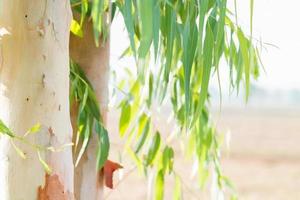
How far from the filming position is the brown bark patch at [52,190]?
4.35 ft

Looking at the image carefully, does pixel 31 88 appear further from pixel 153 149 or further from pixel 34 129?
pixel 153 149

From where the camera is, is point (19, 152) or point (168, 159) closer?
point (19, 152)

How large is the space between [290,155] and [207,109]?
13384 mm

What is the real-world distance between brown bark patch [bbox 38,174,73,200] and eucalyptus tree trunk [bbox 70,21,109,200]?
213mm

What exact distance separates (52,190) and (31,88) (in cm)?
17

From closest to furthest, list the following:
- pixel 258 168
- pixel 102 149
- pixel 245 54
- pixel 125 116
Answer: pixel 245 54 → pixel 102 149 → pixel 125 116 → pixel 258 168

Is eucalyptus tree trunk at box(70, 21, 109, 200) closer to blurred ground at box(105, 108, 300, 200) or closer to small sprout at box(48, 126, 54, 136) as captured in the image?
small sprout at box(48, 126, 54, 136)

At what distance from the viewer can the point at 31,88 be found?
130cm

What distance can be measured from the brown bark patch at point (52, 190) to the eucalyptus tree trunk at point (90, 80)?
0.21 metres

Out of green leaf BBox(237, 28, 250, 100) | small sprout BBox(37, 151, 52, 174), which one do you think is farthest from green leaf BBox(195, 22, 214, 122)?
small sprout BBox(37, 151, 52, 174)

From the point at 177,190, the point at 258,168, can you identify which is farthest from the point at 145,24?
the point at 258,168

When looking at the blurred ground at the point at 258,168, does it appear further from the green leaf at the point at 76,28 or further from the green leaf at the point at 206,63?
the green leaf at the point at 206,63

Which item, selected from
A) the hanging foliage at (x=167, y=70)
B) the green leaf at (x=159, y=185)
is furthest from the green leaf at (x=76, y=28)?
the green leaf at (x=159, y=185)

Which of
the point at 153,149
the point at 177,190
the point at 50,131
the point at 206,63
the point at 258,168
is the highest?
the point at 206,63
